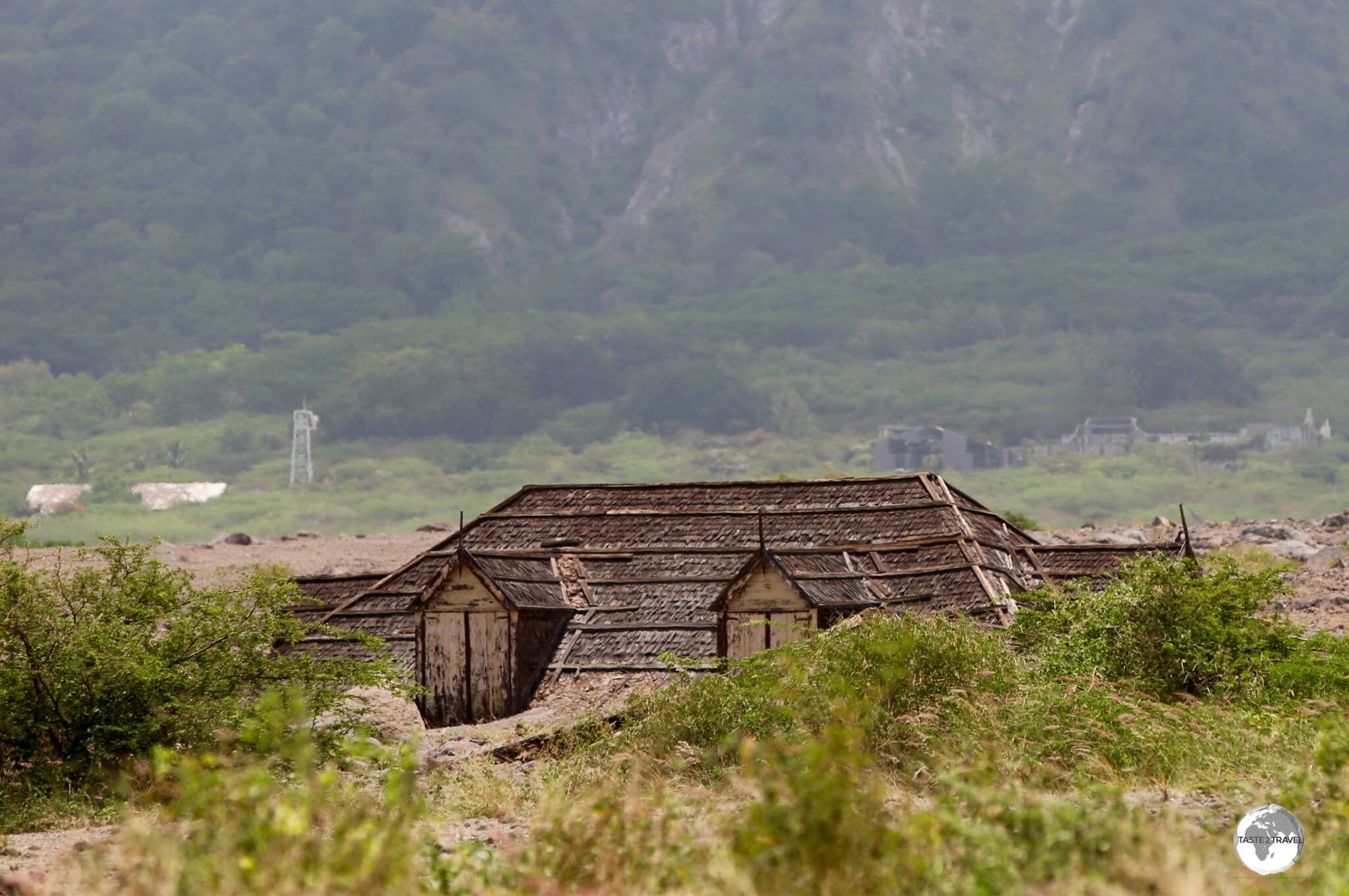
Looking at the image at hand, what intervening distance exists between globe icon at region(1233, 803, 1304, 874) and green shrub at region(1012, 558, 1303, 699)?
26.5 feet

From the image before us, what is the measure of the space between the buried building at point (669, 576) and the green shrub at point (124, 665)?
15.3 ft

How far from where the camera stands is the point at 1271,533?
53.2 meters

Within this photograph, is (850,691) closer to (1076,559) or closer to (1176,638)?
(1176,638)

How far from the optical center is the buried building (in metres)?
24.3

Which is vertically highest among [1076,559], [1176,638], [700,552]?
[700,552]

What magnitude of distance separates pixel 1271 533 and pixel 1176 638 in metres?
36.7

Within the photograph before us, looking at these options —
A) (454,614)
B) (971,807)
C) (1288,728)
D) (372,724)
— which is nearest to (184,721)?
(372,724)

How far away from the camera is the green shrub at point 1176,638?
63.2 feet

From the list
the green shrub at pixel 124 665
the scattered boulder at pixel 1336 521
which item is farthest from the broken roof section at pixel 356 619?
the scattered boulder at pixel 1336 521

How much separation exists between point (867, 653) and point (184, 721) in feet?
26.9

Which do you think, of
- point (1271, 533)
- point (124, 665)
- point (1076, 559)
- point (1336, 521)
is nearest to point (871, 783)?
point (124, 665)

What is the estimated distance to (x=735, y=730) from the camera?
17500mm

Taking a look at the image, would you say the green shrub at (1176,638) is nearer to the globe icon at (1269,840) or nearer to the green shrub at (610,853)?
the globe icon at (1269,840)

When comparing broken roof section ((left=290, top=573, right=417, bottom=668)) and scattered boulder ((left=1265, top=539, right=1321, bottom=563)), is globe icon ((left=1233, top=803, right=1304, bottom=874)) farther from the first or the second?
scattered boulder ((left=1265, top=539, right=1321, bottom=563))
